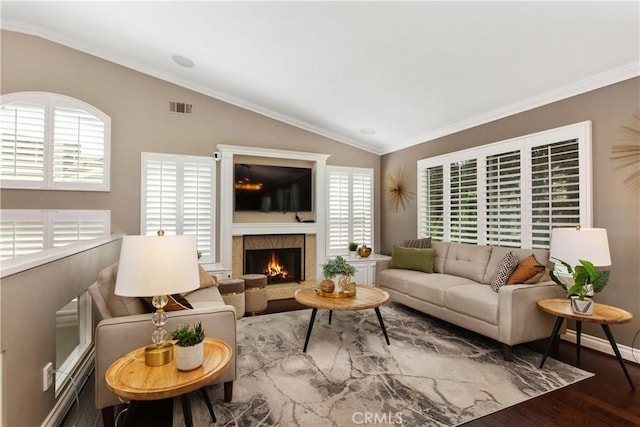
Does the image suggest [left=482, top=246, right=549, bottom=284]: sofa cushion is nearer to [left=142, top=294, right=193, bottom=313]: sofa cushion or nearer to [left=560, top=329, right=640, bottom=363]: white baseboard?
[left=560, top=329, right=640, bottom=363]: white baseboard

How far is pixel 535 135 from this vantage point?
3.64m

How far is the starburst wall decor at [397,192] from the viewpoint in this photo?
18.6 feet

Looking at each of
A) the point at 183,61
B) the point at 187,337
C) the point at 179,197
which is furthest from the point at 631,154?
the point at 179,197

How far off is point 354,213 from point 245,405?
13.4ft

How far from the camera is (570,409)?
214 centimetres

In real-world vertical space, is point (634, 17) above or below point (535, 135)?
above

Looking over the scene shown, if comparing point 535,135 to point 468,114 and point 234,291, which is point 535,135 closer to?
point 468,114

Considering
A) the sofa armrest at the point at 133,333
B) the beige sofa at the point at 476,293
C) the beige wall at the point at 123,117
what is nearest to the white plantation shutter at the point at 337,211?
the beige wall at the point at 123,117

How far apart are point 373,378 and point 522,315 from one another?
1486 millimetres

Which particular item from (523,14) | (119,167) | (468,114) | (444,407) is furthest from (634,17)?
(119,167)

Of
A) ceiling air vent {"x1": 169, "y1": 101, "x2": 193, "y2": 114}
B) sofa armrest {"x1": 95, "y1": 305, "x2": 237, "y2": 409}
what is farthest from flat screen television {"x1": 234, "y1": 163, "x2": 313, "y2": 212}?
sofa armrest {"x1": 95, "y1": 305, "x2": 237, "y2": 409}

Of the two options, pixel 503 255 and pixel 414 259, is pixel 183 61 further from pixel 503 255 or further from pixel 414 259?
pixel 503 255

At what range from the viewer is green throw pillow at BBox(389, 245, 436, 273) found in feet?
14.3
